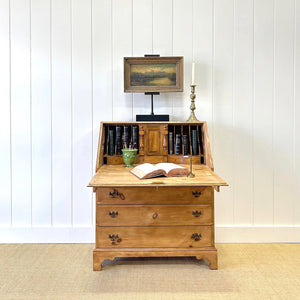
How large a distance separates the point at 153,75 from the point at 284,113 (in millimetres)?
1252

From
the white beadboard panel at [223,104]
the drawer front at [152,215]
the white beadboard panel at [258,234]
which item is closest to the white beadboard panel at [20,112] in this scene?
the drawer front at [152,215]

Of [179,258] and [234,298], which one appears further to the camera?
[179,258]

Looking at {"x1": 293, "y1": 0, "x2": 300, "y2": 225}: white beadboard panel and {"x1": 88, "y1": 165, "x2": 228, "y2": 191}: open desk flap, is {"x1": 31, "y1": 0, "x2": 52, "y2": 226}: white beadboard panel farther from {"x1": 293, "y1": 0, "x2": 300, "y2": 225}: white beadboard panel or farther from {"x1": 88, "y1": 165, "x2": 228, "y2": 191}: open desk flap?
{"x1": 293, "y1": 0, "x2": 300, "y2": 225}: white beadboard panel

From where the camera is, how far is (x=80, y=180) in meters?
3.18

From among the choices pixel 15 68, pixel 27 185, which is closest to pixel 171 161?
pixel 27 185

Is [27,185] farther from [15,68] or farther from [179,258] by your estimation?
[179,258]

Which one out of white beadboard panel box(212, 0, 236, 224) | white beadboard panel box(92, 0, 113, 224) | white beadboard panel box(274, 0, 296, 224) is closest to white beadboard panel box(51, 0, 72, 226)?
white beadboard panel box(92, 0, 113, 224)

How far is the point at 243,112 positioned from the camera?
3152 millimetres

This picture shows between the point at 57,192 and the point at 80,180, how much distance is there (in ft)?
0.79

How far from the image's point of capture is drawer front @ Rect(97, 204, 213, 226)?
2520 mm

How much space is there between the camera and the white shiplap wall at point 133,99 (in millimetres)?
3107

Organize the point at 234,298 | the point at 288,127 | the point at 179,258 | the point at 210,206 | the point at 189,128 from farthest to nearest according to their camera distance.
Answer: the point at 288,127
the point at 189,128
the point at 179,258
the point at 210,206
the point at 234,298

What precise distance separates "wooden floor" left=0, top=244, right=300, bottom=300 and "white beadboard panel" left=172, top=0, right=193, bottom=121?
1.31m

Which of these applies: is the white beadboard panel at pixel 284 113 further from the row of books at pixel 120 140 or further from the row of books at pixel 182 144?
the row of books at pixel 120 140
